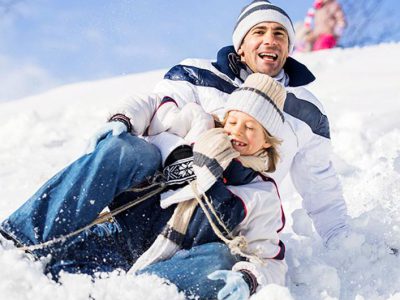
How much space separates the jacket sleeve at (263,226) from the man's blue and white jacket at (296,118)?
1.20 ft

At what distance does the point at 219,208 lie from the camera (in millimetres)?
1668

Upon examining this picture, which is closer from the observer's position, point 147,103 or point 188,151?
point 188,151

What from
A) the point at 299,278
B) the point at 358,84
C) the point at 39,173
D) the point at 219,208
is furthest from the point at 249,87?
the point at 358,84

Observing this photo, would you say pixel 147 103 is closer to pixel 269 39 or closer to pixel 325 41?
pixel 269 39

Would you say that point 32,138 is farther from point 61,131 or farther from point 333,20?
point 333,20

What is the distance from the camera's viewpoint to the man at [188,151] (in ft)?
5.32

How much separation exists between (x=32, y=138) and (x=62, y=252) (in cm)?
227

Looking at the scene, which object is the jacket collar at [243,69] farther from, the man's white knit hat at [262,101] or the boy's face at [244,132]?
the boy's face at [244,132]

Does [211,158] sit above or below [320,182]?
above

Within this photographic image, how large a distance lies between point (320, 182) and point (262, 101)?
0.60m

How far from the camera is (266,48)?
214 centimetres

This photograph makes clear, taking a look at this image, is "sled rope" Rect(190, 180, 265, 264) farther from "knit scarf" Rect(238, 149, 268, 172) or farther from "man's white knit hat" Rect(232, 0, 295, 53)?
"man's white knit hat" Rect(232, 0, 295, 53)

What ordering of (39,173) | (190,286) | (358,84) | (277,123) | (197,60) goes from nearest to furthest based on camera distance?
(190,286) → (277,123) → (197,60) → (39,173) → (358,84)

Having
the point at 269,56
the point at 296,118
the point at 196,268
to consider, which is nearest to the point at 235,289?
the point at 196,268
